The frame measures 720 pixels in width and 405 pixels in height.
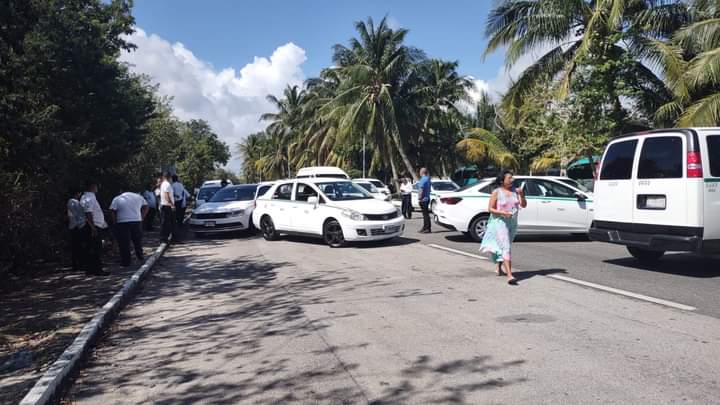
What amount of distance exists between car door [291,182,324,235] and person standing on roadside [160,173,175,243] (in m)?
3.20

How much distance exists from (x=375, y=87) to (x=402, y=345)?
30.9m

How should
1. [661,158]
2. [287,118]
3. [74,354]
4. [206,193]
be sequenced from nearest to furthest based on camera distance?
[74,354]
[661,158]
[206,193]
[287,118]

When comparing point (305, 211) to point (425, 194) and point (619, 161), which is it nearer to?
point (425, 194)

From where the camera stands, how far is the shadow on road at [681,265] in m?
8.62

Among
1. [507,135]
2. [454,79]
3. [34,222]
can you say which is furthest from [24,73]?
[507,135]

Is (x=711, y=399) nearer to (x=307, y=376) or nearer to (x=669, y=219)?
(x=307, y=376)

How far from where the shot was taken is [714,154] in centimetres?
784

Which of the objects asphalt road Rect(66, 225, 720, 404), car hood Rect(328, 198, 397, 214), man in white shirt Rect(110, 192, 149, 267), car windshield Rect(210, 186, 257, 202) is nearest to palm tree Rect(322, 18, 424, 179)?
car windshield Rect(210, 186, 257, 202)

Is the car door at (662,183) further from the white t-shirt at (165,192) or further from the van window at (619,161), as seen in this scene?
the white t-shirt at (165,192)

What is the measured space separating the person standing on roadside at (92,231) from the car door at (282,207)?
5.09m

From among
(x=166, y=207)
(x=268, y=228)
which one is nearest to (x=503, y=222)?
(x=268, y=228)

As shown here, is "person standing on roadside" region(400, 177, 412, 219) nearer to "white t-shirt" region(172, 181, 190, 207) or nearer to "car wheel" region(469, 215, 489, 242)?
"car wheel" region(469, 215, 489, 242)

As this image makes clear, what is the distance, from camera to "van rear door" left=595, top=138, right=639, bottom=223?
8734mm

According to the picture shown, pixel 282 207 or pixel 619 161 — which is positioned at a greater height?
pixel 619 161
